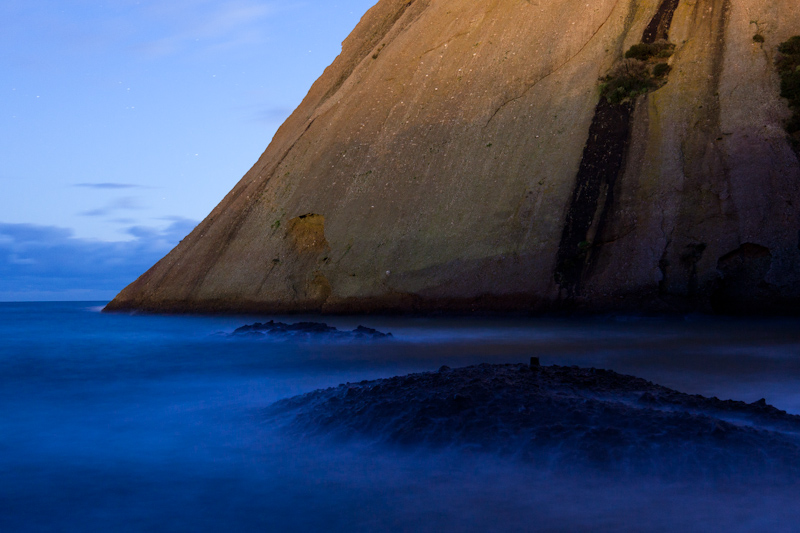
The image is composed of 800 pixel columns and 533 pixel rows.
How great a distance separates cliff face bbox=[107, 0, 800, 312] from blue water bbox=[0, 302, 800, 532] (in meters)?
8.68

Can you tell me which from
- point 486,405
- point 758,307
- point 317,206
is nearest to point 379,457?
point 486,405

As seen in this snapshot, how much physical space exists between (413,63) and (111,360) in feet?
70.7

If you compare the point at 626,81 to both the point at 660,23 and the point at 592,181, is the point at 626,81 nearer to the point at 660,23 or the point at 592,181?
the point at 660,23

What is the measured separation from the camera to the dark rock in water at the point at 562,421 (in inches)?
194

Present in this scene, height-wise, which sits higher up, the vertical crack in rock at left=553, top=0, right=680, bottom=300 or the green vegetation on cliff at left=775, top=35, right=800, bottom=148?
the green vegetation on cliff at left=775, top=35, right=800, bottom=148

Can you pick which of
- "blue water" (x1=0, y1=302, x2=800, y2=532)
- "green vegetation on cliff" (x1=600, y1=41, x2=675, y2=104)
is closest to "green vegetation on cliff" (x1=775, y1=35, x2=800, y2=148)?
"green vegetation on cliff" (x1=600, y1=41, x2=675, y2=104)

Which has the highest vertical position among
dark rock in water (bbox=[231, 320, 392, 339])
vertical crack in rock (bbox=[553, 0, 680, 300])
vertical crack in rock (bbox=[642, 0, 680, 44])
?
vertical crack in rock (bbox=[642, 0, 680, 44])

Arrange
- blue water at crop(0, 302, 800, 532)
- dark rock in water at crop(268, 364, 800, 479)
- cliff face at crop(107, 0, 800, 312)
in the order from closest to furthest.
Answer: blue water at crop(0, 302, 800, 532) < dark rock in water at crop(268, 364, 800, 479) < cliff face at crop(107, 0, 800, 312)

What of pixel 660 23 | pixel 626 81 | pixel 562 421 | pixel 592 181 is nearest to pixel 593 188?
pixel 592 181

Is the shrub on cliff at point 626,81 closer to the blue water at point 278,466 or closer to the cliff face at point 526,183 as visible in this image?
the cliff face at point 526,183

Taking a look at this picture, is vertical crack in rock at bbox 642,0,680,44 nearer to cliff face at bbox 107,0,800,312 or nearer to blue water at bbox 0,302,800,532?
cliff face at bbox 107,0,800,312

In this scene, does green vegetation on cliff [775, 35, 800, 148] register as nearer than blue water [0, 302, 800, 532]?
No

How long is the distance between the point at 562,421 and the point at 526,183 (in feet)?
65.6

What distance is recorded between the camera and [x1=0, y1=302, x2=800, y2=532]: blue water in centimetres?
427
